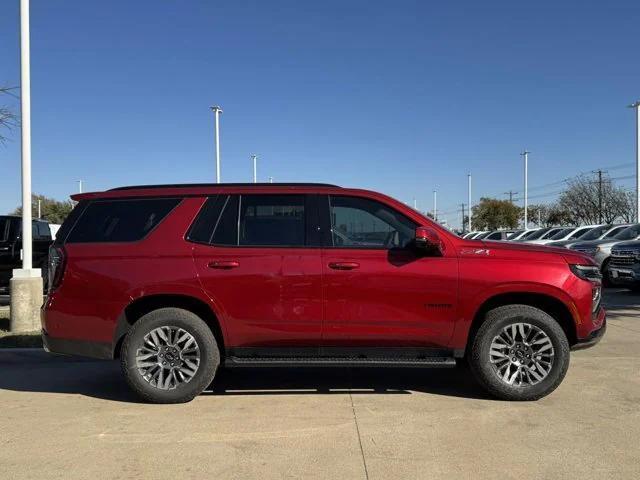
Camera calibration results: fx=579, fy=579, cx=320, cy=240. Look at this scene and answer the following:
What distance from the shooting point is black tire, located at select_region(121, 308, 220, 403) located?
5305mm

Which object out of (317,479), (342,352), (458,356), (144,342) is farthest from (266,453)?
(458,356)

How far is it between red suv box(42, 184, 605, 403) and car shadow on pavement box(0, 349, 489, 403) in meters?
0.57

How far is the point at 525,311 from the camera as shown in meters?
5.30

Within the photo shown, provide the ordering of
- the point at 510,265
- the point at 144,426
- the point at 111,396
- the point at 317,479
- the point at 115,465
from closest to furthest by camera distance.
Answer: the point at 317,479 → the point at 115,465 → the point at 144,426 → the point at 510,265 → the point at 111,396

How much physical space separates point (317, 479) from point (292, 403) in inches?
64.7

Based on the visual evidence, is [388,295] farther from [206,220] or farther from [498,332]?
[206,220]

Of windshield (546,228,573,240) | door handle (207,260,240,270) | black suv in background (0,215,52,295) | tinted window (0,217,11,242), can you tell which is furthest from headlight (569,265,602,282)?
windshield (546,228,573,240)

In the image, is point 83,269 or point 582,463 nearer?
point 582,463

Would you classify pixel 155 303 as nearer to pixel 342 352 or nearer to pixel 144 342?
pixel 144 342

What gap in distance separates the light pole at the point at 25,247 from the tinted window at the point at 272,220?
15.8 ft

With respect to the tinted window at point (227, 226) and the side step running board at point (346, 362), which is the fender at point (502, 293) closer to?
the side step running board at point (346, 362)

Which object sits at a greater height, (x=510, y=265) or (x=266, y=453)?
(x=510, y=265)

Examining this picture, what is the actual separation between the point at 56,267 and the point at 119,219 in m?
0.72

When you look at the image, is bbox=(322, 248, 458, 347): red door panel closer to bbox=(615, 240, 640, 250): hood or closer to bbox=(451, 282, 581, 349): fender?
bbox=(451, 282, 581, 349): fender
